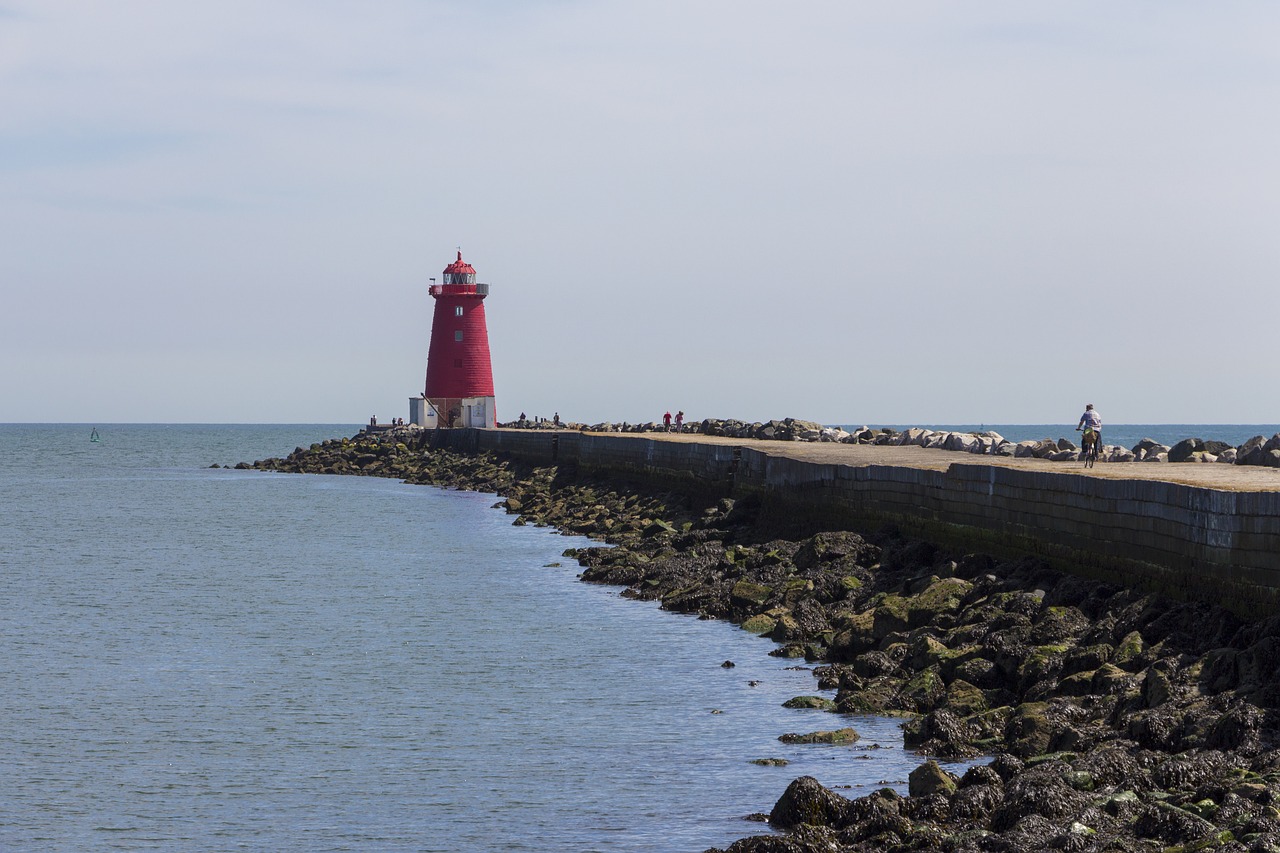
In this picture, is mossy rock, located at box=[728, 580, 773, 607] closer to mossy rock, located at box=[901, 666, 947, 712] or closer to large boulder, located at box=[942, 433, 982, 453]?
mossy rock, located at box=[901, 666, 947, 712]

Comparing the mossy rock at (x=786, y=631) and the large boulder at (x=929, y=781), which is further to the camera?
the mossy rock at (x=786, y=631)

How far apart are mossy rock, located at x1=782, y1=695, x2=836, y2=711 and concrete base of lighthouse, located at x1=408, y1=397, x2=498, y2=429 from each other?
49.7 meters

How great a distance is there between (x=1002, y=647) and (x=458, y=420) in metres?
51.4

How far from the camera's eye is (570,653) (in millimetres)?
17688

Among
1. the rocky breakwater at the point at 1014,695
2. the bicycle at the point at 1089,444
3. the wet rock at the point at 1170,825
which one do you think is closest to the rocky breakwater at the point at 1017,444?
the bicycle at the point at 1089,444

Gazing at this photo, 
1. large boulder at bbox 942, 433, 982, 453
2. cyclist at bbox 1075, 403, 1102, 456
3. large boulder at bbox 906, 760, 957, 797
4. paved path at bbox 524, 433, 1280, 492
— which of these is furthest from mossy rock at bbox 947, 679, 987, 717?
large boulder at bbox 942, 433, 982, 453

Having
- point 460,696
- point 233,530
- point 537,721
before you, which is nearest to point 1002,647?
point 537,721

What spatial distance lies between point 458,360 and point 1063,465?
41.5 m

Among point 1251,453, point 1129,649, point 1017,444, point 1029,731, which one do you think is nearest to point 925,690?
point 1129,649

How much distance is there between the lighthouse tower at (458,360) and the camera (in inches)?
2360

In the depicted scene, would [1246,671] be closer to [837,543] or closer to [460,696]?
[460,696]

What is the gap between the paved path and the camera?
656 inches

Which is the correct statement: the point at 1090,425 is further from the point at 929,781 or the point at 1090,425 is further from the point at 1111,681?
the point at 929,781

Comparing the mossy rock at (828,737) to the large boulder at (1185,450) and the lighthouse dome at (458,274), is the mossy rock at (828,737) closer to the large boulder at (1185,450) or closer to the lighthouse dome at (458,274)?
the large boulder at (1185,450)
